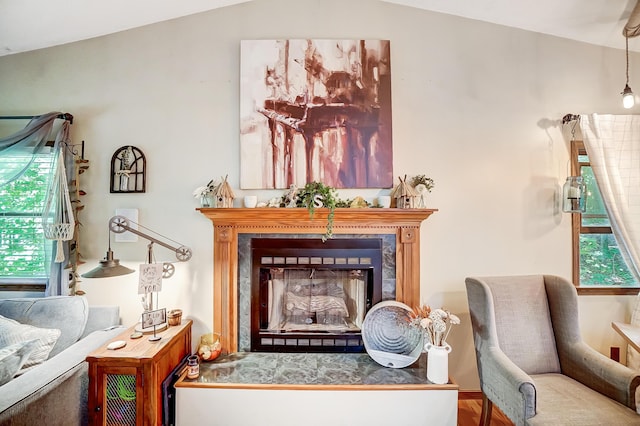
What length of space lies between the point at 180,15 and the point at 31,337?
2.57 m

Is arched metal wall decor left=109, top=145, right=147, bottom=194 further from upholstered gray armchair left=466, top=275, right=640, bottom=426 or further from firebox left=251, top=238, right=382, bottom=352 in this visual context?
upholstered gray armchair left=466, top=275, right=640, bottom=426

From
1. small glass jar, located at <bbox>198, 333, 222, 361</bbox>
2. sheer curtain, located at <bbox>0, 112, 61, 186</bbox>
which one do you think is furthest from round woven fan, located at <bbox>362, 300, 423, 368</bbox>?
sheer curtain, located at <bbox>0, 112, 61, 186</bbox>

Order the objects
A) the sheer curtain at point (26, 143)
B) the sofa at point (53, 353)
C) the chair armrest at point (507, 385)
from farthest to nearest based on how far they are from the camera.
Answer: the sheer curtain at point (26, 143) → the chair armrest at point (507, 385) → the sofa at point (53, 353)

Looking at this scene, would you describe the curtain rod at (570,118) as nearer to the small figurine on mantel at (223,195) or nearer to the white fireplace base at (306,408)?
the white fireplace base at (306,408)

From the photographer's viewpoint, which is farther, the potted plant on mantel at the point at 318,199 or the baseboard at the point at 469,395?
the baseboard at the point at 469,395

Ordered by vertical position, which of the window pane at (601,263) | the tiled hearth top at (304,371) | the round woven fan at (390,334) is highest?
the window pane at (601,263)

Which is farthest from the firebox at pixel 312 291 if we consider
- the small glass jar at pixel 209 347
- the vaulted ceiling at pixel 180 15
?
the vaulted ceiling at pixel 180 15

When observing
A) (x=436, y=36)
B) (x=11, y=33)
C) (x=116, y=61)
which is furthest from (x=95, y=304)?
(x=436, y=36)

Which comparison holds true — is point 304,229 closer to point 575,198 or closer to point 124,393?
point 124,393

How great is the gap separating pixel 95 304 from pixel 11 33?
2.21 metres

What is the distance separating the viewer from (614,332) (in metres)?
2.46

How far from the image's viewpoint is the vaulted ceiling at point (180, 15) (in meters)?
2.15

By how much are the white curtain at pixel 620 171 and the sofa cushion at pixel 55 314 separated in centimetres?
411

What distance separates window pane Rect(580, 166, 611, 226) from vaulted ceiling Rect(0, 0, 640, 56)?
1114mm
